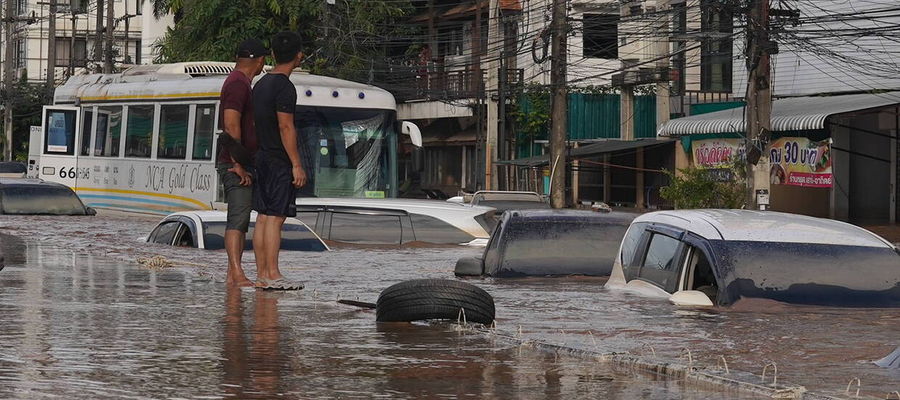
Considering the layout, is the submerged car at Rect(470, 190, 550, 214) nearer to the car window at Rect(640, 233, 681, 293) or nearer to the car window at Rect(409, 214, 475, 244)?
the car window at Rect(409, 214, 475, 244)

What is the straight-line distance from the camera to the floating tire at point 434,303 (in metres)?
9.74

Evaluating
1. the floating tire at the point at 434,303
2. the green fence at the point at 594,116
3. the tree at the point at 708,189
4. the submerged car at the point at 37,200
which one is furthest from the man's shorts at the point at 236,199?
the green fence at the point at 594,116

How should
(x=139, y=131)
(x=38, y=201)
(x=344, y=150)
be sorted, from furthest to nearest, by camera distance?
(x=139, y=131) < (x=38, y=201) < (x=344, y=150)

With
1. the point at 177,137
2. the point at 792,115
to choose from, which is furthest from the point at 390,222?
the point at 792,115

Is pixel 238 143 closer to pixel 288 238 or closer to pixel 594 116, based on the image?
pixel 288 238

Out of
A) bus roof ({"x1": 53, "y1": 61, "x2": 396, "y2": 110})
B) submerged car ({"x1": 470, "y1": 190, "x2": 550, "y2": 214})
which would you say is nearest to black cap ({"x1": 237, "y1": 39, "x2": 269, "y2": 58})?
bus roof ({"x1": 53, "y1": 61, "x2": 396, "y2": 110})

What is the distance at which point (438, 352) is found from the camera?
8297 millimetres

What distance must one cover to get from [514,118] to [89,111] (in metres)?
21.4

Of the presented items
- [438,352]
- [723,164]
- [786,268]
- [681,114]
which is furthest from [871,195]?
[438,352]

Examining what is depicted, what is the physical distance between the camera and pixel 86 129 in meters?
34.4

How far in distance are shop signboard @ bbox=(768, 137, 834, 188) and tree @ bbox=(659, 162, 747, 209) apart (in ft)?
2.58

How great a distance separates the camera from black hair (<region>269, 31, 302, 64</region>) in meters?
11.8

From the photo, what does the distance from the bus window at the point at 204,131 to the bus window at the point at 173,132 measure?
400mm

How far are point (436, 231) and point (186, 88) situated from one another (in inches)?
396
